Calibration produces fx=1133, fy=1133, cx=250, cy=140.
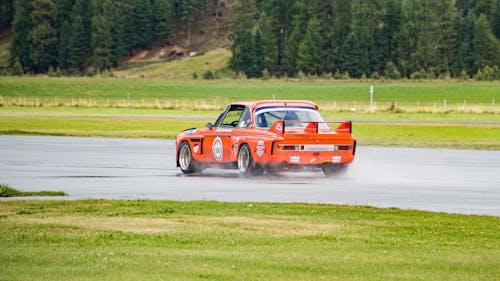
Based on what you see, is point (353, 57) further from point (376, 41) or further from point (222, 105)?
point (222, 105)

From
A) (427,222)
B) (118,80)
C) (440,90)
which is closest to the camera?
(427,222)

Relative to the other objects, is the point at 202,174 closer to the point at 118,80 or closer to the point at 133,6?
the point at 118,80

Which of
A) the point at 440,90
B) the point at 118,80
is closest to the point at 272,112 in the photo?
the point at 440,90

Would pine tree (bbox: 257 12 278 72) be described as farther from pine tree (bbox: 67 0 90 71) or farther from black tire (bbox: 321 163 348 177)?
black tire (bbox: 321 163 348 177)

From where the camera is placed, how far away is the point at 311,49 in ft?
495

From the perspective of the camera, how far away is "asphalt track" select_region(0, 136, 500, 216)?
18.3 metres

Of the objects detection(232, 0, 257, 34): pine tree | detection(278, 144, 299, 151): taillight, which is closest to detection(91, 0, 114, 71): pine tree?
detection(232, 0, 257, 34): pine tree

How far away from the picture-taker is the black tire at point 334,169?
76.5 feet

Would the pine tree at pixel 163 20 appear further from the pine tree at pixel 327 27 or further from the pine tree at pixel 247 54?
the pine tree at pixel 327 27

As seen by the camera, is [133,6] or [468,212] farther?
[133,6]

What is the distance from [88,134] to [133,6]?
147 m

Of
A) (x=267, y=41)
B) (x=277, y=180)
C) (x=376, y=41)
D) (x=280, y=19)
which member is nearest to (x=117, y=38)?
(x=280, y=19)

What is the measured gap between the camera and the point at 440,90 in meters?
110

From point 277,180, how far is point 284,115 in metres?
1.94
